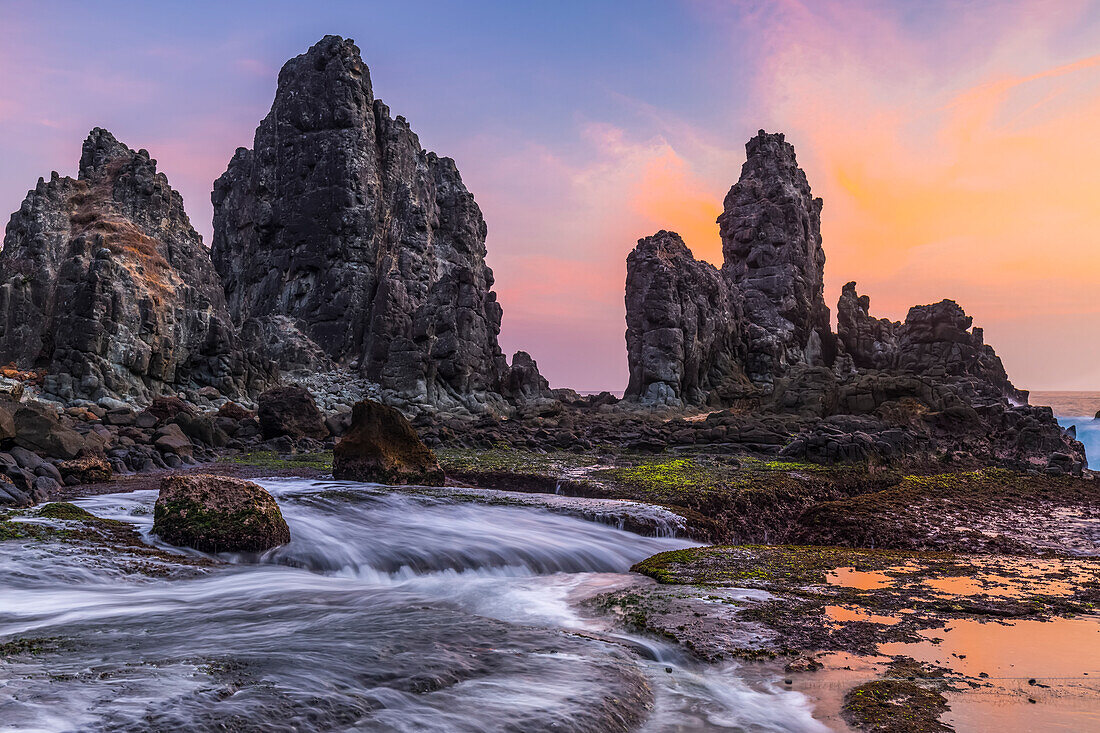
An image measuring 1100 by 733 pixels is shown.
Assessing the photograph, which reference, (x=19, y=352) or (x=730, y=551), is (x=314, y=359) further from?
(x=730, y=551)

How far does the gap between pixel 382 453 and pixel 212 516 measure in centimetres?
755

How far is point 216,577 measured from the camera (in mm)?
8461

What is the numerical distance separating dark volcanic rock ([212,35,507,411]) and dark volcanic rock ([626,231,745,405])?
17.1 meters

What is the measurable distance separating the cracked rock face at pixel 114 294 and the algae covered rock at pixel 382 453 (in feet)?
76.6

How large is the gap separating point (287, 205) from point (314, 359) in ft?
102

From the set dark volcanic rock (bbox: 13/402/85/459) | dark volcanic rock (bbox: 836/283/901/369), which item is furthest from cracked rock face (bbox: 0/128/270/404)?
dark volcanic rock (bbox: 836/283/901/369)

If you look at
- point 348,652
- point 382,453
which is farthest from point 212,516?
point 382,453

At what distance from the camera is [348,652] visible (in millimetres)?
5543

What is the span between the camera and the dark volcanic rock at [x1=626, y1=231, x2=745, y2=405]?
73000 millimetres

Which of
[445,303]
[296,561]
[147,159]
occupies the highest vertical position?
[147,159]

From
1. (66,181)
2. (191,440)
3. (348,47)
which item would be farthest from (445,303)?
(348,47)

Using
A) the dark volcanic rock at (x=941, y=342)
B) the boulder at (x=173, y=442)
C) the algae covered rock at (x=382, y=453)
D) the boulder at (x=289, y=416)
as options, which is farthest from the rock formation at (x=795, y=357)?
the boulder at (x=173, y=442)

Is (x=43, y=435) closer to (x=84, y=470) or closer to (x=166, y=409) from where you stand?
(x=84, y=470)

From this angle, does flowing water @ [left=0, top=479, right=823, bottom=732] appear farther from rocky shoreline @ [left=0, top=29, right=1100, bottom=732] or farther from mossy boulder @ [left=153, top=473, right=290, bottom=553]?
rocky shoreline @ [left=0, top=29, right=1100, bottom=732]
